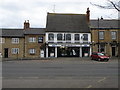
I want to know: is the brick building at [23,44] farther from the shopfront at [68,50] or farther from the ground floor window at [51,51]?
the shopfront at [68,50]

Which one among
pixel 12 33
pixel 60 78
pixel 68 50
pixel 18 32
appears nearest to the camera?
pixel 60 78

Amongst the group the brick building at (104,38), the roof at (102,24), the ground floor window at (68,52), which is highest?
the roof at (102,24)

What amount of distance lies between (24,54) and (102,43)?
16.8 metres

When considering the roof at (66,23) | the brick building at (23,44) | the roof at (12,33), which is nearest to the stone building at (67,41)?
the roof at (66,23)

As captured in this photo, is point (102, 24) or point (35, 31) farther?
point (35, 31)

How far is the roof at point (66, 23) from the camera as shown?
50062 millimetres

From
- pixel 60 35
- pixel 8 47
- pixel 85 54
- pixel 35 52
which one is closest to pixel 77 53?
pixel 85 54

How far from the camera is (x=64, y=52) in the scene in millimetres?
49906

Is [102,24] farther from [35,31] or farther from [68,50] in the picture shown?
Answer: [35,31]

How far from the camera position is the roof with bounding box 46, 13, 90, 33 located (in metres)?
50.1

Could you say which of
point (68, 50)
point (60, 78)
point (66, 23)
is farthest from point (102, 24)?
point (60, 78)

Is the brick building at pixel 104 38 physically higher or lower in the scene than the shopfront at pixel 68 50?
→ higher

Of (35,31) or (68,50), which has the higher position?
(35,31)

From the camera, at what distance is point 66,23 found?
52.0m
